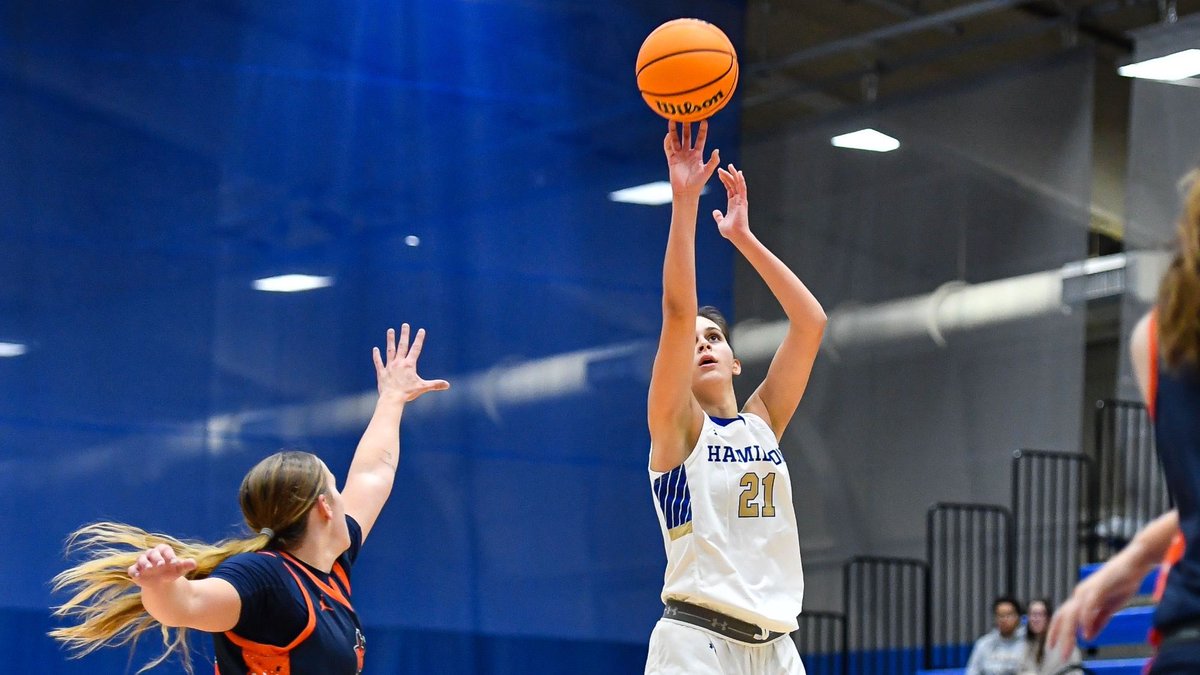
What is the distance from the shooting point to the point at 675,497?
12.3 feet

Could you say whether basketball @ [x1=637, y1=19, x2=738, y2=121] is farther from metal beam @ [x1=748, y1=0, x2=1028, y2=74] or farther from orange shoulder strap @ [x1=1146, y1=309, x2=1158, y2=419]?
metal beam @ [x1=748, y1=0, x2=1028, y2=74]

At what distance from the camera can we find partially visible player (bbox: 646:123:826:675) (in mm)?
3627

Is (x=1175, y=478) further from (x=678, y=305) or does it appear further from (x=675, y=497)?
(x=675, y=497)

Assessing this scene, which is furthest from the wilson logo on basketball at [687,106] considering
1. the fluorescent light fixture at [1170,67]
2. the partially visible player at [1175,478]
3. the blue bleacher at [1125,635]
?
the fluorescent light fixture at [1170,67]

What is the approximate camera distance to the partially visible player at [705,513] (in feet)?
11.9

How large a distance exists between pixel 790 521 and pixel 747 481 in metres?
0.16

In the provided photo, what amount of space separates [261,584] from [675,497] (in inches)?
38.0

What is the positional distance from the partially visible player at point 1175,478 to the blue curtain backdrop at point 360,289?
7321mm

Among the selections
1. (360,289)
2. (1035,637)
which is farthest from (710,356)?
(360,289)

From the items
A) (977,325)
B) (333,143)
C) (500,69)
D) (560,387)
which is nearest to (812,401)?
(977,325)

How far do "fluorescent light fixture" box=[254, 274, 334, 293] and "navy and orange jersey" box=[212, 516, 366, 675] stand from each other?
5.94 meters

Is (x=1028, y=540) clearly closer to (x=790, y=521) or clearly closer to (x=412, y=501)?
(x=412, y=501)

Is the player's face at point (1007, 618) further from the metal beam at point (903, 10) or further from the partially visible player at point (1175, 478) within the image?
the partially visible player at point (1175, 478)

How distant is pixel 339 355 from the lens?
948 cm
